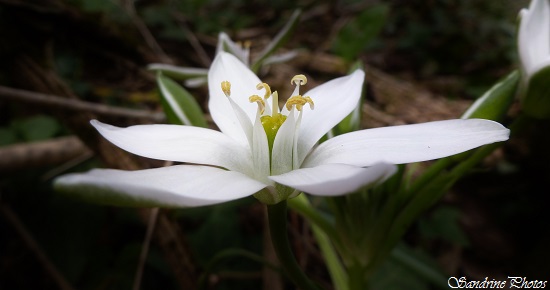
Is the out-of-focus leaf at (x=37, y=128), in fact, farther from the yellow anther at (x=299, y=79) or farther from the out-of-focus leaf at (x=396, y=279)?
the out-of-focus leaf at (x=396, y=279)

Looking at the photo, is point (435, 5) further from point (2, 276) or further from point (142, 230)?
point (2, 276)

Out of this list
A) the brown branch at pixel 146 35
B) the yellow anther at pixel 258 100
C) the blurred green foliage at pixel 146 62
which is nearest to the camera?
the yellow anther at pixel 258 100

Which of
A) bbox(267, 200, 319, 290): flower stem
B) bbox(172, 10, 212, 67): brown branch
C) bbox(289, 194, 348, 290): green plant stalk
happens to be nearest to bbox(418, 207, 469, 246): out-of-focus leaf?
bbox(289, 194, 348, 290): green plant stalk

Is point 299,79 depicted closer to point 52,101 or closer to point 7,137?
point 52,101

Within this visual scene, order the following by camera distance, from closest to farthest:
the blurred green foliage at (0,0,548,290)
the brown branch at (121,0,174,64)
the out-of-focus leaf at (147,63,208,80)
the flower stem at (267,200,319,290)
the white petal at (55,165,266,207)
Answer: the white petal at (55,165,266,207)
the flower stem at (267,200,319,290)
the out-of-focus leaf at (147,63,208,80)
the blurred green foliage at (0,0,548,290)
the brown branch at (121,0,174,64)

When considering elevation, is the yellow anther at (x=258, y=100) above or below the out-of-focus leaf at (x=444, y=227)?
below

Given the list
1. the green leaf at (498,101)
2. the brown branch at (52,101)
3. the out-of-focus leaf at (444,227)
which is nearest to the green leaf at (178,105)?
the brown branch at (52,101)

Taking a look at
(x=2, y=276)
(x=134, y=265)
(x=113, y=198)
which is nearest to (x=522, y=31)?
(x=113, y=198)

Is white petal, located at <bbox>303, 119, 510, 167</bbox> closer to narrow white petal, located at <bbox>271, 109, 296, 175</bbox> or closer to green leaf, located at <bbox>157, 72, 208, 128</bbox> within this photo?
narrow white petal, located at <bbox>271, 109, 296, 175</bbox>
